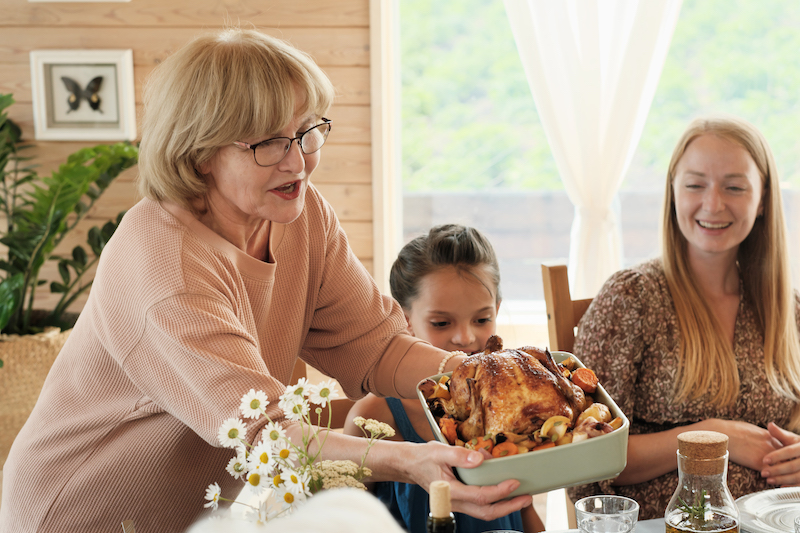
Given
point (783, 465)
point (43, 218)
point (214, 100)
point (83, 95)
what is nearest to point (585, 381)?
point (214, 100)

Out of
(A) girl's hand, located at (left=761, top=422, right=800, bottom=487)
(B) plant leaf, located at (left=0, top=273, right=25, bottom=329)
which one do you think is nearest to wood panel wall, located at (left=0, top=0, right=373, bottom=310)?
(B) plant leaf, located at (left=0, top=273, right=25, bottom=329)

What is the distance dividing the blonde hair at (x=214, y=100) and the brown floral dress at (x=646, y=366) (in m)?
0.89

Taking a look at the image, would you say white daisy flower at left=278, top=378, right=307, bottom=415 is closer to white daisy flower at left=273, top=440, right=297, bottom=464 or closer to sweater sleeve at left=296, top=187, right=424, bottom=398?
white daisy flower at left=273, top=440, right=297, bottom=464

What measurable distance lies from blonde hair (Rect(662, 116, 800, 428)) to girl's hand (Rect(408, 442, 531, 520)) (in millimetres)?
924

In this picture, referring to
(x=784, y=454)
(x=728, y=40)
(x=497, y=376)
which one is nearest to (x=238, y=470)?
(x=497, y=376)

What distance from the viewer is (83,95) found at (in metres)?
2.95

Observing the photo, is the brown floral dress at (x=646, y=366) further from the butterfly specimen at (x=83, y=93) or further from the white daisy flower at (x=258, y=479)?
the butterfly specimen at (x=83, y=93)

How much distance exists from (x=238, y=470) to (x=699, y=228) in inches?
54.6

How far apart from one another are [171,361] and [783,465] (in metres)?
1.27

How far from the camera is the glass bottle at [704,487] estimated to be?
864mm

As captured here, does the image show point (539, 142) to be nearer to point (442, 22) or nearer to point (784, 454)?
point (442, 22)

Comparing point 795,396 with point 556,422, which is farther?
point 795,396

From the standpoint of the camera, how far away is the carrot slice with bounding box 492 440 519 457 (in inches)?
33.0

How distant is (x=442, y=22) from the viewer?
308 centimetres
